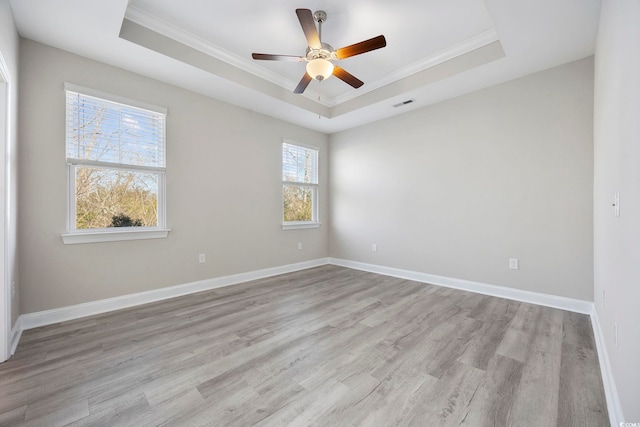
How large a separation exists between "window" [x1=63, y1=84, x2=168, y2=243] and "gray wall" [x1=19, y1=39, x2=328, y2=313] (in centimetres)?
9

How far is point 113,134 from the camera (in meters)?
2.94

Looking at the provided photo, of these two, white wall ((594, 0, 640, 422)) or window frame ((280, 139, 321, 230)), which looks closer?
white wall ((594, 0, 640, 422))

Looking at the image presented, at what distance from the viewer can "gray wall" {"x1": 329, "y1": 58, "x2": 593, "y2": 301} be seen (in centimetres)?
290

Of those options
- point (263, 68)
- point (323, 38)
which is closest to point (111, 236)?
point (263, 68)

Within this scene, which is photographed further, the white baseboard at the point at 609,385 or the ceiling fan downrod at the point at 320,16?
the ceiling fan downrod at the point at 320,16

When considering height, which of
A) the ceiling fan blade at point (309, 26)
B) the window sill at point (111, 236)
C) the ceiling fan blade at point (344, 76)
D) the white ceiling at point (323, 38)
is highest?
the white ceiling at point (323, 38)

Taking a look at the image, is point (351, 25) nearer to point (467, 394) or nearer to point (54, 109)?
point (54, 109)

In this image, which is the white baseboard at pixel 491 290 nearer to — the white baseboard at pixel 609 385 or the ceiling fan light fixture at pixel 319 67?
Result: the white baseboard at pixel 609 385

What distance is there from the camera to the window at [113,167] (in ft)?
8.96

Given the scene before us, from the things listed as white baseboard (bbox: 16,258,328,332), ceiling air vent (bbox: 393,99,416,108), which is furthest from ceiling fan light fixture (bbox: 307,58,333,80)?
white baseboard (bbox: 16,258,328,332)

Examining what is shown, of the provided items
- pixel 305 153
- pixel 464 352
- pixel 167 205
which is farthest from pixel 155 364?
pixel 305 153

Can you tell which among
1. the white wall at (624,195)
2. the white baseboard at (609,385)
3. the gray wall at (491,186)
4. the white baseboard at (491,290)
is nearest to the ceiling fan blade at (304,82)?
the gray wall at (491,186)

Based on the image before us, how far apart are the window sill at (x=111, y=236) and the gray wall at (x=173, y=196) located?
6 cm

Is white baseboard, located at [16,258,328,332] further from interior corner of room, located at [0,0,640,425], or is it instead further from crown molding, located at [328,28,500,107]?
crown molding, located at [328,28,500,107]
